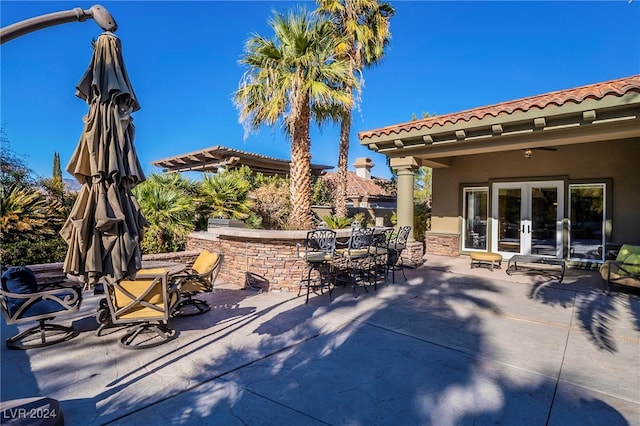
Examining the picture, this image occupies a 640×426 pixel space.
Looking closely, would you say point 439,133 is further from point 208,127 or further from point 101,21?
point 208,127

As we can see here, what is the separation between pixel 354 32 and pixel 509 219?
8.99m

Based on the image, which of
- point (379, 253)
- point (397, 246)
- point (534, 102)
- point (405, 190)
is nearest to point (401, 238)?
point (397, 246)

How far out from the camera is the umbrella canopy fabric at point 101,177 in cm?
322

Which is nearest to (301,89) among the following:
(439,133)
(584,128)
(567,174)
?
(439,133)

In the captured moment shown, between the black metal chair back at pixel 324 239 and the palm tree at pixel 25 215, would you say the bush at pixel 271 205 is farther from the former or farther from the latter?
the palm tree at pixel 25 215

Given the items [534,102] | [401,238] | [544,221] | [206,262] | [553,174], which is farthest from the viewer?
[544,221]

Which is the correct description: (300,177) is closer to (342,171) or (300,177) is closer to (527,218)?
(342,171)

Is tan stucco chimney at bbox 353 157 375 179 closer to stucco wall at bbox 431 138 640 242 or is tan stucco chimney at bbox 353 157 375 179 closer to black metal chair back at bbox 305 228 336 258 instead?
stucco wall at bbox 431 138 640 242

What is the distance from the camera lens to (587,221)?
399 inches

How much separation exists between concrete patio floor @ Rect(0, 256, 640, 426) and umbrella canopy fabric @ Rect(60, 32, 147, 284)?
1.20 metres

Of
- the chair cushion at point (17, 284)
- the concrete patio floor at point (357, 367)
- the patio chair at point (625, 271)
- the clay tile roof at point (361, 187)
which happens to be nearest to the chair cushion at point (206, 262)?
the concrete patio floor at point (357, 367)

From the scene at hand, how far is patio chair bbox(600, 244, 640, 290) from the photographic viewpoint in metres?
6.88

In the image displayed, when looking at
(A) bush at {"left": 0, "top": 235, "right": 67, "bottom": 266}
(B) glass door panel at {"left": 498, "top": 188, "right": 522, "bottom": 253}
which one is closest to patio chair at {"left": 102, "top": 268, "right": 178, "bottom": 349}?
(A) bush at {"left": 0, "top": 235, "right": 67, "bottom": 266}

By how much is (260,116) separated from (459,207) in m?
7.69
